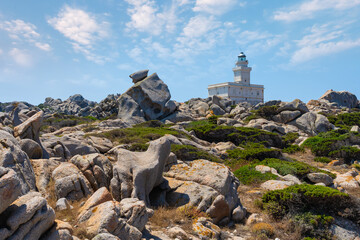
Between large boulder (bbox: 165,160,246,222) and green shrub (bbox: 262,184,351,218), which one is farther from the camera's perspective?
green shrub (bbox: 262,184,351,218)

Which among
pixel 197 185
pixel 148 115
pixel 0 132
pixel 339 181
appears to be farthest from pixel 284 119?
pixel 0 132

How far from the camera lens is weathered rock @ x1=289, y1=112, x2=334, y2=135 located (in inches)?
1262

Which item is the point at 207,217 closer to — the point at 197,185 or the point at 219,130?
the point at 197,185

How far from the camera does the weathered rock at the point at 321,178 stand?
13.3 m

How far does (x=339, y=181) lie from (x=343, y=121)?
86.6 feet

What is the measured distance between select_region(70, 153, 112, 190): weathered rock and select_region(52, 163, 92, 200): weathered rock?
243 millimetres

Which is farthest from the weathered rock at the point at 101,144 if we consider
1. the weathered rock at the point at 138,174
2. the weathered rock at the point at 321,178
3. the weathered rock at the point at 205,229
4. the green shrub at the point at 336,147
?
the green shrub at the point at 336,147

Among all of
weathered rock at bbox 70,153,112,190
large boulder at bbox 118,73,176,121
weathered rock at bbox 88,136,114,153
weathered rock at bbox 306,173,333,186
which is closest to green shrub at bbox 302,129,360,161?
weathered rock at bbox 306,173,333,186

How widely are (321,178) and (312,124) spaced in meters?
21.1

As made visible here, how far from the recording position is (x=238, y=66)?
88500mm

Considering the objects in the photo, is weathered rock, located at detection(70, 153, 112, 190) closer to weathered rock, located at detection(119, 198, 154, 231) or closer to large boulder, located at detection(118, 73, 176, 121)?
weathered rock, located at detection(119, 198, 154, 231)

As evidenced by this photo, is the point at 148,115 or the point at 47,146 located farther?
the point at 148,115

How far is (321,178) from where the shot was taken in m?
13.5

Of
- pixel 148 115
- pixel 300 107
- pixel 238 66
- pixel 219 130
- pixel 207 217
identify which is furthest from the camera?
pixel 238 66
